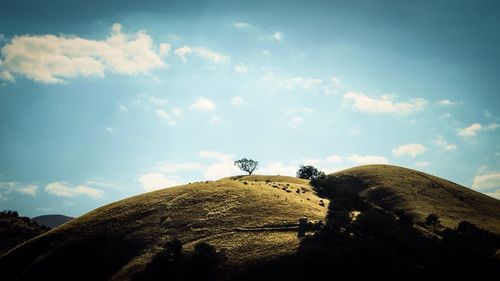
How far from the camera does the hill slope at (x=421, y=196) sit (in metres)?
90.2

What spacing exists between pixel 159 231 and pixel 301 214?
1045 inches

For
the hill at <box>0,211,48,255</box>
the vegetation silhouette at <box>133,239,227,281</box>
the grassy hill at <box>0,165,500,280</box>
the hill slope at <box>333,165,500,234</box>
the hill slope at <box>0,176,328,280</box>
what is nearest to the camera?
the vegetation silhouette at <box>133,239,227,281</box>

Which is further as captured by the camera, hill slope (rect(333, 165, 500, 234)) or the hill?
the hill

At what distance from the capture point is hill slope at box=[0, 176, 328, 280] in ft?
194

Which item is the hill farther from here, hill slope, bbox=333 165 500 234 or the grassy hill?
hill slope, bbox=333 165 500 234

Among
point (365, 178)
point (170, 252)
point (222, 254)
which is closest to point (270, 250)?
point (222, 254)

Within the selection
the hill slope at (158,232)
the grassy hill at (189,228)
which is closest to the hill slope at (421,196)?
the grassy hill at (189,228)

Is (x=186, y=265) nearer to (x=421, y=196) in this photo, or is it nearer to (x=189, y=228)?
(x=189, y=228)

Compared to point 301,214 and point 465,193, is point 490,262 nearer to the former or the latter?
point 301,214

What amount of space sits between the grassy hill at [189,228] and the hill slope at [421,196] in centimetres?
46

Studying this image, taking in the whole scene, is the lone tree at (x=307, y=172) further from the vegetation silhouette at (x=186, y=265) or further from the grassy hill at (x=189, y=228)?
the vegetation silhouette at (x=186, y=265)

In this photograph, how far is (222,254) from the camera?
56.7 metres

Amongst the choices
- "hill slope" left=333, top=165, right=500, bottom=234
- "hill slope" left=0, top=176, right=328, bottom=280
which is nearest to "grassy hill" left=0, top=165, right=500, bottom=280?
"hill slope" left=0, top=176, right=328, bottom=280

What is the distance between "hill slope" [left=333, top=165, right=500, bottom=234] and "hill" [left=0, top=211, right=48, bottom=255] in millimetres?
95324
